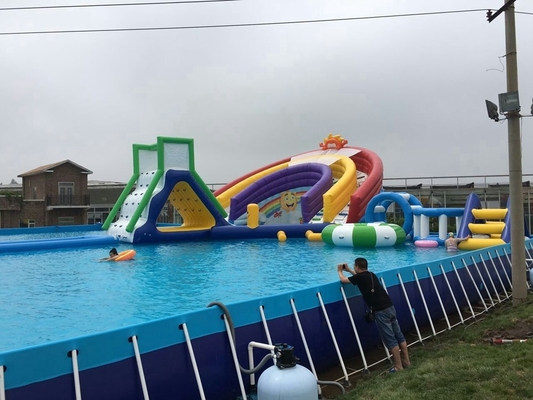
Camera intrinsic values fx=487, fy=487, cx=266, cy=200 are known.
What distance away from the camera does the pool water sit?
5.02 meters

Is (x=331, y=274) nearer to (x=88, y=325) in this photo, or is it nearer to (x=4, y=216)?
(x=88, y=325)

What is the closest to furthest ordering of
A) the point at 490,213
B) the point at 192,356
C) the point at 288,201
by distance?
1. the point at 192,356
2. the point at 490,213
3. the point at 288,201

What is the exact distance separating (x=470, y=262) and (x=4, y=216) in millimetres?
23662

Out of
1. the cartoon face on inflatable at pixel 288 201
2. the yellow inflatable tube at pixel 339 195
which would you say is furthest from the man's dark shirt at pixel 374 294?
the cartoon face on inflatable at pixel 288 201

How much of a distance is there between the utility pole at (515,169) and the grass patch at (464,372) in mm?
1555

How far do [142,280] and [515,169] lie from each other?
18.3 feet

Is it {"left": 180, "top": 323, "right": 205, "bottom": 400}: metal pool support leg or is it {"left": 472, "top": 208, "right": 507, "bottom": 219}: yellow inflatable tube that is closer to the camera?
{"left": 180, "top": 323, "right": 205, "bottom": 400}: metal pool support leg

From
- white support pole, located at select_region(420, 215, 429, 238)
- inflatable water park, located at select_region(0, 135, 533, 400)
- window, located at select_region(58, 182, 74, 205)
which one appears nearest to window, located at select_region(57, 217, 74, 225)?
window, located at select_region(58, 182, 74, 205)

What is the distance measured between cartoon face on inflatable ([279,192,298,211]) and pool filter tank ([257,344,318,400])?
51.5 ft

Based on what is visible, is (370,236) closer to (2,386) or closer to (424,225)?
(424,225)

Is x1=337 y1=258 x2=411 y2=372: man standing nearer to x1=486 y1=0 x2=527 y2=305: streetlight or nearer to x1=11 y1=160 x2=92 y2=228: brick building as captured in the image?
x1=486 y1=0 x2=527 y2=305: streetlight

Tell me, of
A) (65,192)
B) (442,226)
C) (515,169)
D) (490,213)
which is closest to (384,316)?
(515,169)

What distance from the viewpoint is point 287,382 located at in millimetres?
3027

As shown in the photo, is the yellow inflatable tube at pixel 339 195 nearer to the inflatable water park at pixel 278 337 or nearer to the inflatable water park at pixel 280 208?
the inflatable water park at pixel 280 208
